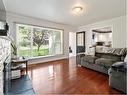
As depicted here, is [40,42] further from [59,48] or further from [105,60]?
[105,60]

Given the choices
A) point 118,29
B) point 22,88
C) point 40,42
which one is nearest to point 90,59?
point 118,29

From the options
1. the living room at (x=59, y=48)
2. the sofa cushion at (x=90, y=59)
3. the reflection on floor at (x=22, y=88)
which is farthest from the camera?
the sofa cushion at (x=90, y=59)

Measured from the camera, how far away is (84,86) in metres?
2.54

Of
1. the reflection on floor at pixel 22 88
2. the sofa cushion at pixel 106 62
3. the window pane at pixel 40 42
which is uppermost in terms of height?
the window pane at pixel 40 42

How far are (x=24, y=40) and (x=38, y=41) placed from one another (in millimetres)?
821

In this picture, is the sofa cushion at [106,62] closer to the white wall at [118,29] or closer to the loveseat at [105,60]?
the loveseat at [105,60]

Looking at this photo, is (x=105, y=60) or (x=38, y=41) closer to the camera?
(x=105, y=60)

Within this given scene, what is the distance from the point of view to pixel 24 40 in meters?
4.94

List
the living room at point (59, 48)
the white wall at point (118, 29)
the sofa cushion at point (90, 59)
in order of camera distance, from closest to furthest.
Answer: the living room at point (59, 48)
the sofa cushion at point (90, 59)
the white wall at point (118, 29)

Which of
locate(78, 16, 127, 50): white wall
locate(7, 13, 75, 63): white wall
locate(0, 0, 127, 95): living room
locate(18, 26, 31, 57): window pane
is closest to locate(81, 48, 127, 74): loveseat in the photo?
locate(0, 0, 127, 95): living room

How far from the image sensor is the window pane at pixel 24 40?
4.79 meters

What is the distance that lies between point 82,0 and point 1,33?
8.09 feet

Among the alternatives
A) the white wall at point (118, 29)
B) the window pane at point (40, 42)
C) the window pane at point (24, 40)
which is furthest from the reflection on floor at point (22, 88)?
the white wall at point (118, 29)

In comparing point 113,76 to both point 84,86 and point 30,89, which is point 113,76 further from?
point 30,89
